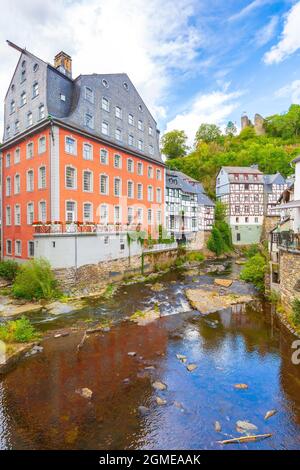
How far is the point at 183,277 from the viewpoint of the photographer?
72.0 feet

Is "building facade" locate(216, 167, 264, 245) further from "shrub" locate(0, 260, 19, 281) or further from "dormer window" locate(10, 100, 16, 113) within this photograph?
"shrub" locate(0, 260, 19, 281)

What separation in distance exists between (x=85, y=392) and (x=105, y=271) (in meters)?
11.9

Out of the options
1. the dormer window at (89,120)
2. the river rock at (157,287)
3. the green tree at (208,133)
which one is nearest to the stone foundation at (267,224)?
the river rock at (157,287)

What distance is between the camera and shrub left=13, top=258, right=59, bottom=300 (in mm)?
14492

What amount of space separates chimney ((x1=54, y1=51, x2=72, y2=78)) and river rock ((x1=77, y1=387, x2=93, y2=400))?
916 inches

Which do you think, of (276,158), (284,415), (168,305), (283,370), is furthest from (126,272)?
(276,158)

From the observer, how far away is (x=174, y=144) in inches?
2100

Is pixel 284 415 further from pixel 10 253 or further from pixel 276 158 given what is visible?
pixel 276 158

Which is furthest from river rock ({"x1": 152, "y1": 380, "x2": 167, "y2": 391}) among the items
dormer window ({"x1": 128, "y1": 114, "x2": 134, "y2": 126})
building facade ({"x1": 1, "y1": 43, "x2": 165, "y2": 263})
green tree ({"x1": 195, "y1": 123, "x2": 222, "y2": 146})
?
green tree ({"x1": 195, "y1": 123, "x2": 222, "y2": 146})

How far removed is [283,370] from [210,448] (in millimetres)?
4392

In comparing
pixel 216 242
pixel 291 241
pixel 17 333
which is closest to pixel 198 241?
pixel 216 242

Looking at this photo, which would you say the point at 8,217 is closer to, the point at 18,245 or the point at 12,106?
the point at 18,245

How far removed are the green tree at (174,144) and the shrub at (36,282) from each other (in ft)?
149

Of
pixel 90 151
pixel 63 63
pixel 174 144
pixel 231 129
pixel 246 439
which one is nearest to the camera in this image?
pixel 246 439
